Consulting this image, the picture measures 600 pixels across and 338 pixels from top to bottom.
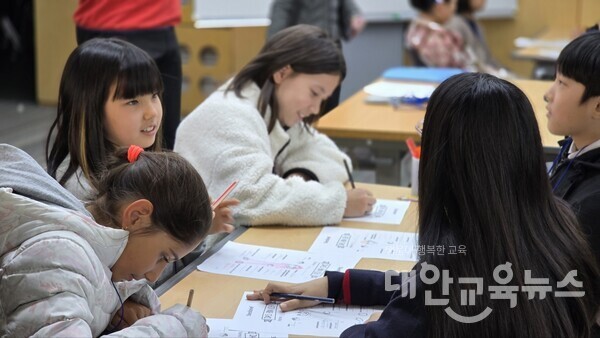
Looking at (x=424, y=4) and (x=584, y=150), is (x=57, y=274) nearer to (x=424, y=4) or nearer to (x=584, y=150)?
(x=584, y=150)

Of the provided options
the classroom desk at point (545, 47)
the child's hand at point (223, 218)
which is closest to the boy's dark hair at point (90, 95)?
the child's hand at point (223, 218)

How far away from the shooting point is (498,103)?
1262 millimetres

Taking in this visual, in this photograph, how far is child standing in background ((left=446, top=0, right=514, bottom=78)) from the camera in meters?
4.69

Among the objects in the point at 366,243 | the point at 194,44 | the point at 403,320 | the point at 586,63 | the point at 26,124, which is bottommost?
the point at 26,124

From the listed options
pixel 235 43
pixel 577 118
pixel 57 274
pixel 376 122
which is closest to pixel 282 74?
pixel 376 122

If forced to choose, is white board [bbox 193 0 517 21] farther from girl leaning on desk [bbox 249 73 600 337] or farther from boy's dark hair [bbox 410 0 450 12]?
girl leaning on desk [bbox 249 73 600 337]

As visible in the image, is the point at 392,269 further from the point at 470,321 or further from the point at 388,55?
the point at 388,55

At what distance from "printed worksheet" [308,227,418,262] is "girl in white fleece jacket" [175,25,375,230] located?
0.08 m

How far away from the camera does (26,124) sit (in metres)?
5.46

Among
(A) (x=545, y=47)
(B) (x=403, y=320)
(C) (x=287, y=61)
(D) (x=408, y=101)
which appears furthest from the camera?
(A) (x=545, y=47)

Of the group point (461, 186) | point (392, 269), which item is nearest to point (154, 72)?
point (392, 269)

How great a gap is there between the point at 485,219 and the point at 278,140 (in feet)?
3.95

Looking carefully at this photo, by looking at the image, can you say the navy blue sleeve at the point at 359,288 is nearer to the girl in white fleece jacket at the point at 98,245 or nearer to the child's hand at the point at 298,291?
the child's hand at the point at 298,291

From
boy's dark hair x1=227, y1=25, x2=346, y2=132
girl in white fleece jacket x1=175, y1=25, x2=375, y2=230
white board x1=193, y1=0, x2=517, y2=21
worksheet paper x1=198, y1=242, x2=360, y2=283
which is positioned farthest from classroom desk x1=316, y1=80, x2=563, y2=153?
white board x1=193, y1=0, x2=517, y2=21
